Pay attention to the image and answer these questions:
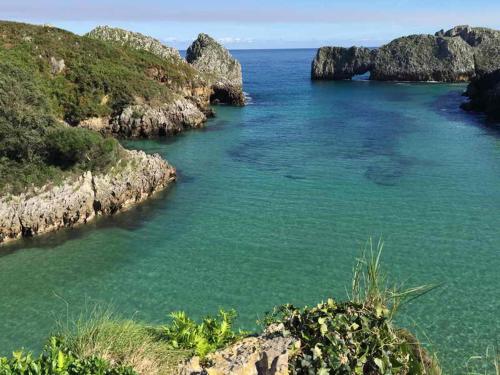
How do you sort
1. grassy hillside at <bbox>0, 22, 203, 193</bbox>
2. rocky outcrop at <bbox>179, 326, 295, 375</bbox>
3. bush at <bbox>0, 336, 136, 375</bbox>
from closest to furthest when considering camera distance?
1. rocky outcrop at <bbox>179, 326, 295, 375</bbox>
2. bush at <bbox>0, 336, 136, 375</bbox>
3. grassy hillside at <bbox>0, 22, 203, 193</bbox>

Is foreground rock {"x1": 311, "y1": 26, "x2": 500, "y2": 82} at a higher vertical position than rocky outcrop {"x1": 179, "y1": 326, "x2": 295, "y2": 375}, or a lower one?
higher

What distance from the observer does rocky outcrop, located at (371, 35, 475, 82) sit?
121 metres

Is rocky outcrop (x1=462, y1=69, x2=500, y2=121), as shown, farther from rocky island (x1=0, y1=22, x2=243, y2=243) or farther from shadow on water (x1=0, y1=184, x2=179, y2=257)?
shadow on water (x1=0, y1=184, x2=179, y2=257)

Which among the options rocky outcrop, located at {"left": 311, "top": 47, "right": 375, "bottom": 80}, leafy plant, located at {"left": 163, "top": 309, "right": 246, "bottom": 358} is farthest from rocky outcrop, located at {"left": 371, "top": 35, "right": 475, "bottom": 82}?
leafy plant, located at {"left": 163, "top": 309, "right": 246, "bottom": 358}

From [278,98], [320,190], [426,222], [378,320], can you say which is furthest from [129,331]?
[278,98]

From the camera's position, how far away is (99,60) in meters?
66.2

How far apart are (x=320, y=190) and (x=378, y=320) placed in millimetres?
27352

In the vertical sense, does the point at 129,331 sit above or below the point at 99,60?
below

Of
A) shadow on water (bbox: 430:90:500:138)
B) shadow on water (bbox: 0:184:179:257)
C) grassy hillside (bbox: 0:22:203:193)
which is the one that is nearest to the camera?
shadow on water (bbox: 0:184:179:257)

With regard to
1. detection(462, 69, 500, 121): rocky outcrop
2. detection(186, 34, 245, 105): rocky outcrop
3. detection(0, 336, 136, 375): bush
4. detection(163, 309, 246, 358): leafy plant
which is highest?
detection(186, 34, 245, 105): rocky outcrop

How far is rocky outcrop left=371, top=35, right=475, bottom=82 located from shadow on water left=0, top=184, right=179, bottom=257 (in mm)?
105137

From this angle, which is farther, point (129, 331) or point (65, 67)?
point (65, 67)

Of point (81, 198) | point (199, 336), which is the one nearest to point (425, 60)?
point (81, 198)

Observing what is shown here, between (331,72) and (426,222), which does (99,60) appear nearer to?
(426,222)
